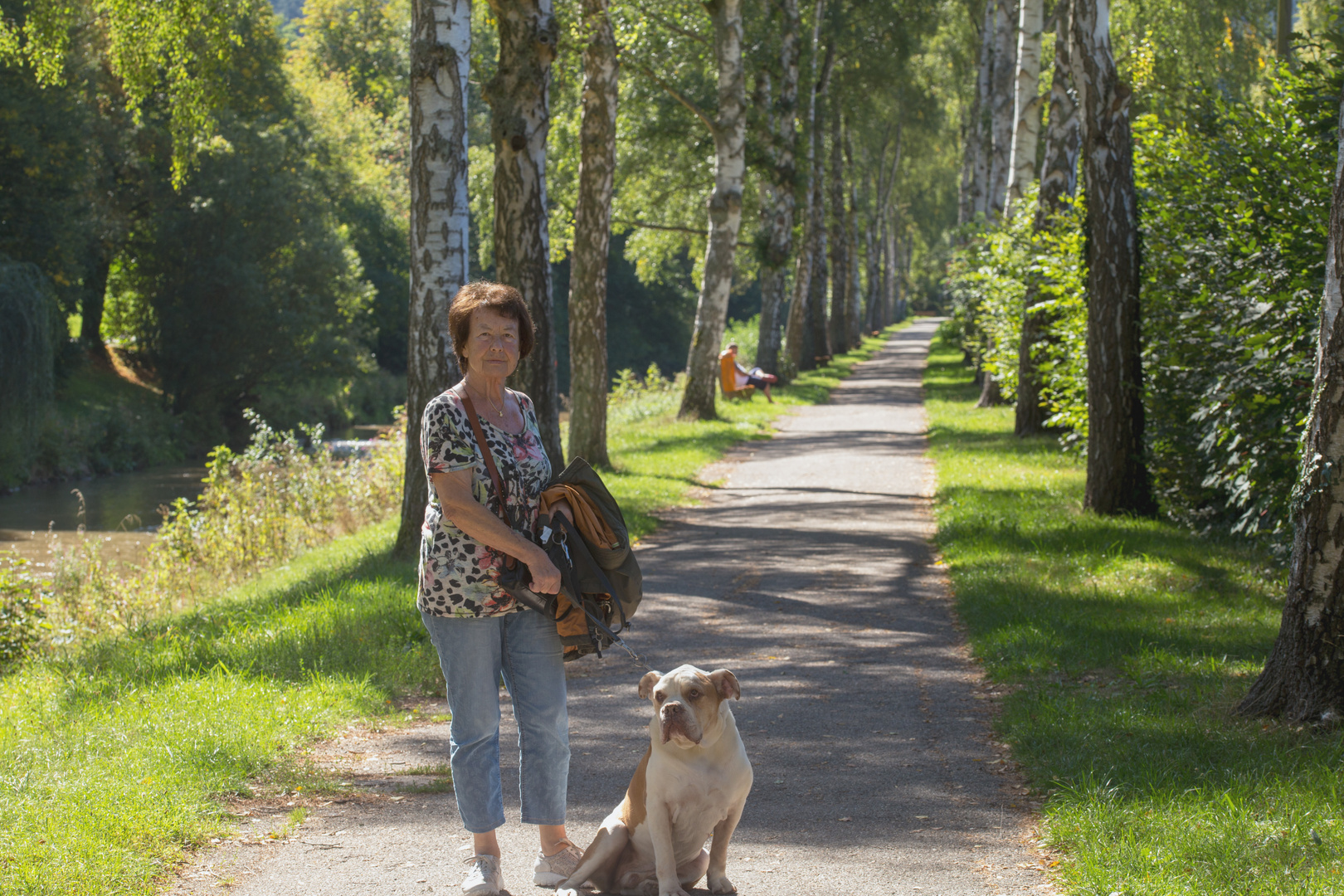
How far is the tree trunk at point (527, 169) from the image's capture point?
11.2 metres

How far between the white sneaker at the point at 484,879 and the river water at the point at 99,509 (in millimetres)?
13809

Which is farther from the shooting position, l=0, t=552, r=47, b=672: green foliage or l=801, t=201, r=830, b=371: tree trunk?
l=801, t=201, r=830, b=371: tree trunk

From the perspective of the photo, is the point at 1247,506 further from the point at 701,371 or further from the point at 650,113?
the point at 650,113

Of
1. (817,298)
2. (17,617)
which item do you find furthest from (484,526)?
(817,298)

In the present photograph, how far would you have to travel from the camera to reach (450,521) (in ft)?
12.7

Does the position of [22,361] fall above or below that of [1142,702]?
above

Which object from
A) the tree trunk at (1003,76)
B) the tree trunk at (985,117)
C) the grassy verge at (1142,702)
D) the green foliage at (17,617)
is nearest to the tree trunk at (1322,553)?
the grassy verge at (1142,702)

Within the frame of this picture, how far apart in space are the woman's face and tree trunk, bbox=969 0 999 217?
23622 mm

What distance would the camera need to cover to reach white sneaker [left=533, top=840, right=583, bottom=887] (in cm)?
408

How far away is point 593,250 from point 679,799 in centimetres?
1233

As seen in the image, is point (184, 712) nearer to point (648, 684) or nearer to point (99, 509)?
point (648, 684)

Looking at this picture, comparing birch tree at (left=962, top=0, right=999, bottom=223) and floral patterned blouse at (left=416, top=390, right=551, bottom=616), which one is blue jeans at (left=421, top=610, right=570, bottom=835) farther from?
birch tree at (left=962, top=0, right=999, bottom=223)

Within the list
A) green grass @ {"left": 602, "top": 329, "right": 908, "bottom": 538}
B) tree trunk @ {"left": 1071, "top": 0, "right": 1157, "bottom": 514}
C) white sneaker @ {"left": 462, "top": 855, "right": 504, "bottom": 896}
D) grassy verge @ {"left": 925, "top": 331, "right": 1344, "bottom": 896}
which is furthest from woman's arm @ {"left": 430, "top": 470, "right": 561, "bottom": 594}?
tree trunk @ {"left": 1071, "top": 0, "right": 1157, "bottom": 514}

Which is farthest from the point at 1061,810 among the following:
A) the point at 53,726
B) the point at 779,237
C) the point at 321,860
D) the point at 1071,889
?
the point at 779,237
